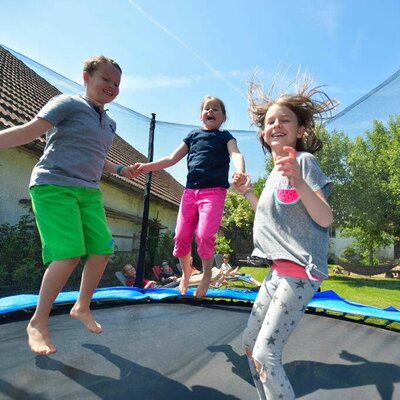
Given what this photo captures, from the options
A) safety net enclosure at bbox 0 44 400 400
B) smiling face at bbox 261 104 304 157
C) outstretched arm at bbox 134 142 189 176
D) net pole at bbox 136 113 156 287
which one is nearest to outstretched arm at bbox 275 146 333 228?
smiling face at bbox 261 104 304 157

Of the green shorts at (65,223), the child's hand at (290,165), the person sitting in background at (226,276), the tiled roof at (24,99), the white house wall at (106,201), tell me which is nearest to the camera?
the child's hand at (290,165)

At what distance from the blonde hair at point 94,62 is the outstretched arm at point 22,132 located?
320 millimetres

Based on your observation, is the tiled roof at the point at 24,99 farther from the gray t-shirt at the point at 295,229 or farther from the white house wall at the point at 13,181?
the gray t-shirt at the point at 295,229

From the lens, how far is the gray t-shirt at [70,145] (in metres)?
1.35

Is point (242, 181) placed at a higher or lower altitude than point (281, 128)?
lower

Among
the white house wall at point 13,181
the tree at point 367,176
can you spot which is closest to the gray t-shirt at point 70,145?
the white house wall at point 13,181

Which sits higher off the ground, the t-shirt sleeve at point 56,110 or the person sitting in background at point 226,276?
the t-shirt sleeve at point 56,110

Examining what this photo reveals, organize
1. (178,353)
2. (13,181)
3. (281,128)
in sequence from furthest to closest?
(13,181) < (178,353) < (281,128)

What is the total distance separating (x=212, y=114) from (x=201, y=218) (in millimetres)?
630

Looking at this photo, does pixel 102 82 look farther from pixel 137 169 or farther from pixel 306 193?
pixel 306 193

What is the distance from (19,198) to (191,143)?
9.31ft

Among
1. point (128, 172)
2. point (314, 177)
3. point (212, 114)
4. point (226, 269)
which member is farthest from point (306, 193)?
point (226, 269)

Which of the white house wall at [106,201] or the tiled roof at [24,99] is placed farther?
the tiled roof at [24,99]

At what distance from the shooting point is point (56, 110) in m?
1.33
